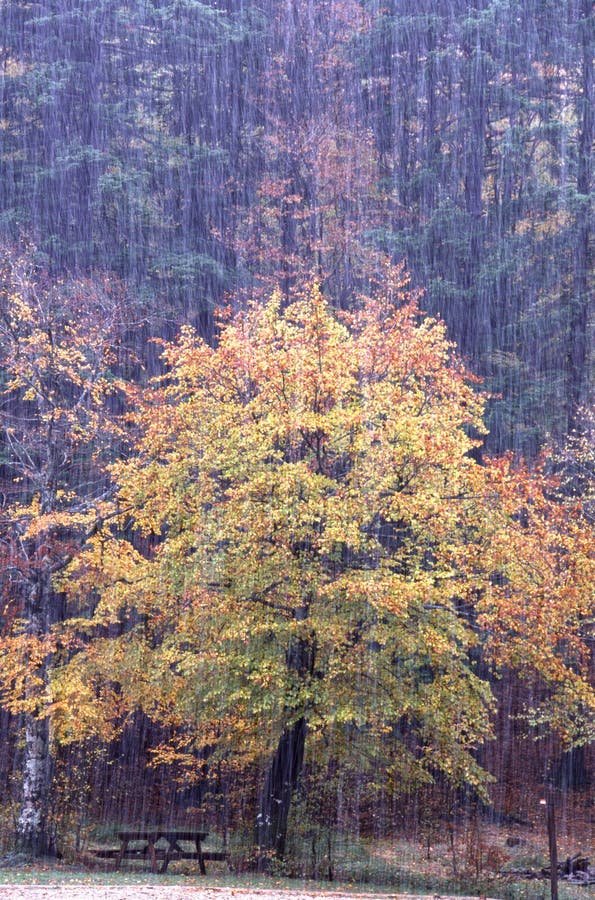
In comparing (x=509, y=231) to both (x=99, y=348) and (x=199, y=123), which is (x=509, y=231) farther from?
(x=99, y=348)

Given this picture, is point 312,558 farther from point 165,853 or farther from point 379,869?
point 379,869

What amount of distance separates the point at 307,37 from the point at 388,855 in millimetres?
A: 26569

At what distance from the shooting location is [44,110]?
1166 inches

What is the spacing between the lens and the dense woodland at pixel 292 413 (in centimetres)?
1588

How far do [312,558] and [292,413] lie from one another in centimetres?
238

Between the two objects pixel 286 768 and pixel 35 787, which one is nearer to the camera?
pixel 35 787

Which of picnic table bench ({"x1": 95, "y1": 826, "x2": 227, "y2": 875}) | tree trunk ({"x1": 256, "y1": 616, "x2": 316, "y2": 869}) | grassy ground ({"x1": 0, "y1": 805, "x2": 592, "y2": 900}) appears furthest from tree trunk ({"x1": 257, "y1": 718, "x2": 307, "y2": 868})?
picnic table bench ({"x1": 95, "y1": 826, "x2": 227, "y2": 875})

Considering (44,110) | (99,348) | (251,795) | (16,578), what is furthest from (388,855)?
(44,110)

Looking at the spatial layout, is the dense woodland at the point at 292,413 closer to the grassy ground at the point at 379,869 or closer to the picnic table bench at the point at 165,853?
the grassy ground at the point at 379,869

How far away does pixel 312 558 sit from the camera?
16.0 metres

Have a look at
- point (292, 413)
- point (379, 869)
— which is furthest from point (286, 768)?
point (292, 413)

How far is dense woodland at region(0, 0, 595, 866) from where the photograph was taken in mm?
15883

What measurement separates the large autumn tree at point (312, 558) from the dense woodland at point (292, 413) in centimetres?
7

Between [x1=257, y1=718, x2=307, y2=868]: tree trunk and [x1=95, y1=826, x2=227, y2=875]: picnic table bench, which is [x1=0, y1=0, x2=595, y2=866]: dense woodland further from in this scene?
[x1=95, y1=826, x2=227, y2=875]: picnic table bench
